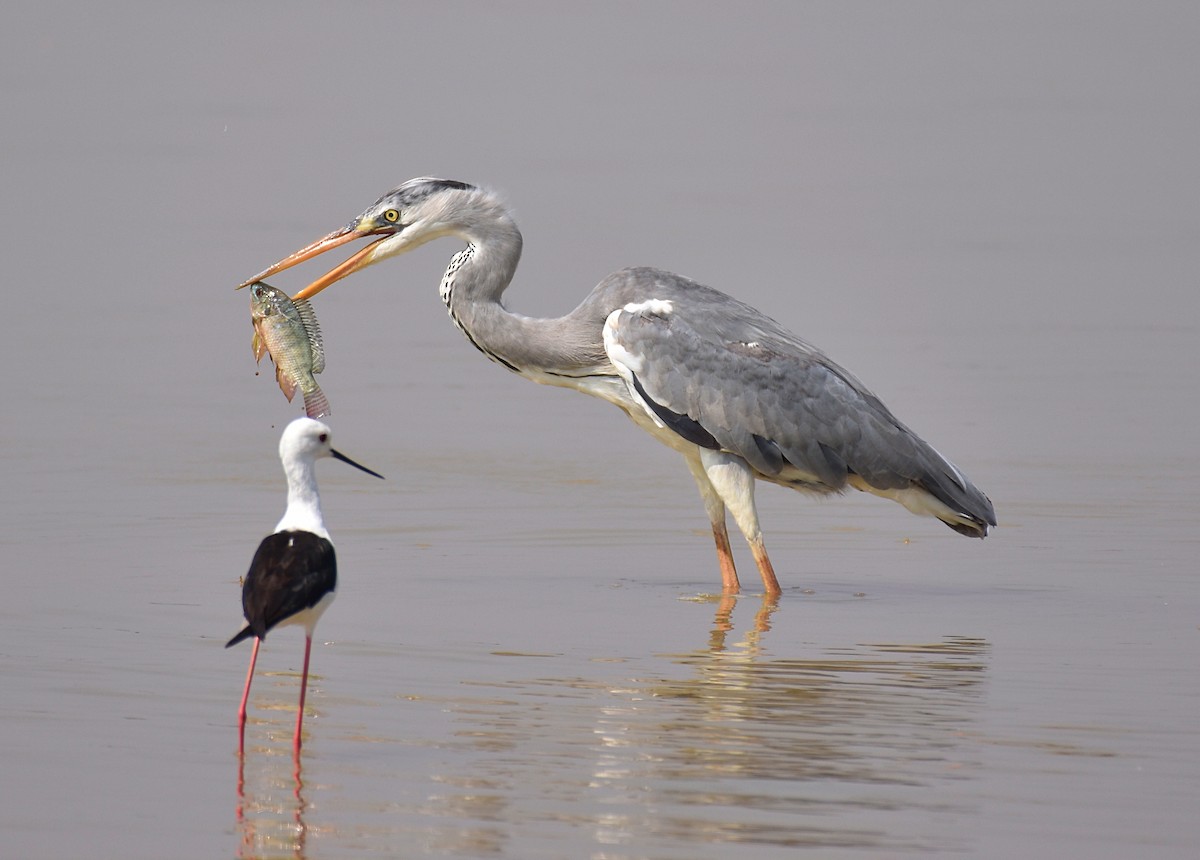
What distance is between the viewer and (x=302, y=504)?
716 cm

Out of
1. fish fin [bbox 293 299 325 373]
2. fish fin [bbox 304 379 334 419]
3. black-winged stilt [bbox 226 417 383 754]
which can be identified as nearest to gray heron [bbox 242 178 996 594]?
fish fin [bbox 293 299 325 373]

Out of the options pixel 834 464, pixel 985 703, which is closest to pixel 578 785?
pixel 985 703

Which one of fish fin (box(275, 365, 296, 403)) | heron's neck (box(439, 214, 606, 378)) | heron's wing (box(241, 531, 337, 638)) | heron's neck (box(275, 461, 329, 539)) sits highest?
heron's neck (box(439, 214, 606, 378))

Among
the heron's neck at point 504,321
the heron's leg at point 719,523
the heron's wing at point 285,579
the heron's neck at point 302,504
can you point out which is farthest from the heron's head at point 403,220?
the heron's wing at point 285,579

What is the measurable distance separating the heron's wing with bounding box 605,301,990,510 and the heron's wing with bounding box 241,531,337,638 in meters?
3.51

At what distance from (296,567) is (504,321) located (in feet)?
13.8

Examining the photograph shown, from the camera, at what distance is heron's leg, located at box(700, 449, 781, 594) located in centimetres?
1025

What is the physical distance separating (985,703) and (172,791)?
3.22 metres

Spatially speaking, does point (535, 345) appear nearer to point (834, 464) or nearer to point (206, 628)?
point (834, 464)

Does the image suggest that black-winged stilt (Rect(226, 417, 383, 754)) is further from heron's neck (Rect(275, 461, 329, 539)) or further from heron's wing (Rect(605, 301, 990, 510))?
heron's wing (Rect(605, 301, 990, 510))

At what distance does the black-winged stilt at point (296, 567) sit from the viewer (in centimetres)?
657

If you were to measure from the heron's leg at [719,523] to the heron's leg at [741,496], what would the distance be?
168 millimetres

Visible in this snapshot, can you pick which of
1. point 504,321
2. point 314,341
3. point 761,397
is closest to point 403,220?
point 504,321

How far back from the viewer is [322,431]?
739cm
